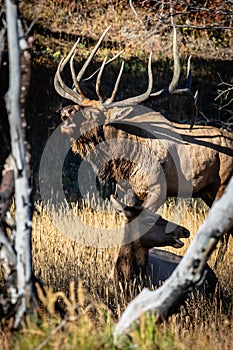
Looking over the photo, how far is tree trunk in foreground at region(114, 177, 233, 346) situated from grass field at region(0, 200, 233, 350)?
3.5 inches

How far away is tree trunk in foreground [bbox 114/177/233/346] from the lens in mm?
3885

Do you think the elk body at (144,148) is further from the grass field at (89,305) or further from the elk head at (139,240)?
the elk head at (139,240)

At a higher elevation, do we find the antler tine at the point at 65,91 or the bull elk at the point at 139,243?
the antler tine at the point at 65,91

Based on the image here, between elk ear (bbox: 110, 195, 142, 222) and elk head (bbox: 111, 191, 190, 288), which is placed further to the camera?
elk head (bbox: 111, 191, 190, 288)

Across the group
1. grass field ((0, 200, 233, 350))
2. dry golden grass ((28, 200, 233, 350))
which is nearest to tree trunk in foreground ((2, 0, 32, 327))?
grass field ((0, 200, 233, 350))

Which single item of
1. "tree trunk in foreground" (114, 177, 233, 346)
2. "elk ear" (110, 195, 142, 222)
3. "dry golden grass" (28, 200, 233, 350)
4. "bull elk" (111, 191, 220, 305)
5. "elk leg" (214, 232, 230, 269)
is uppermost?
"tree trunk in foreground" (114, 177, 233, 346)

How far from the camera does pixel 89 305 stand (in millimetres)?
4133

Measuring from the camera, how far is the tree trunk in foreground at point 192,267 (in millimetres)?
3885

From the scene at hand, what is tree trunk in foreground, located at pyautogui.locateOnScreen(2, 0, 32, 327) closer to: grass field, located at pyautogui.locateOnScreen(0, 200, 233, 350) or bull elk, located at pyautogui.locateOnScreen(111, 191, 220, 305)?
grass field, located at pyautogui.locateOnScreen(0, 200, 233, 350)

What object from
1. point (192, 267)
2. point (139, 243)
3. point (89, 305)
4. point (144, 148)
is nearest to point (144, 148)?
point (144, 148)

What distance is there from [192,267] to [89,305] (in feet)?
2.11

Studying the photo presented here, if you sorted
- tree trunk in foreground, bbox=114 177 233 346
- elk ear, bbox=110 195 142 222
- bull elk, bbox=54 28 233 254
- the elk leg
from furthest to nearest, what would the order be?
bull elk, bbox=54 28 233 254, the elk leg, elk ear, bbox=110 195 142 222, tree trunk in foreground, bbox=114 177 233 346

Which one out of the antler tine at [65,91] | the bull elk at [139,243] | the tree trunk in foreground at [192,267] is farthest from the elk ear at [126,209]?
the antler tine at [65,91]

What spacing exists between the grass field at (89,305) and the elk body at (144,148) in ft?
2.69
